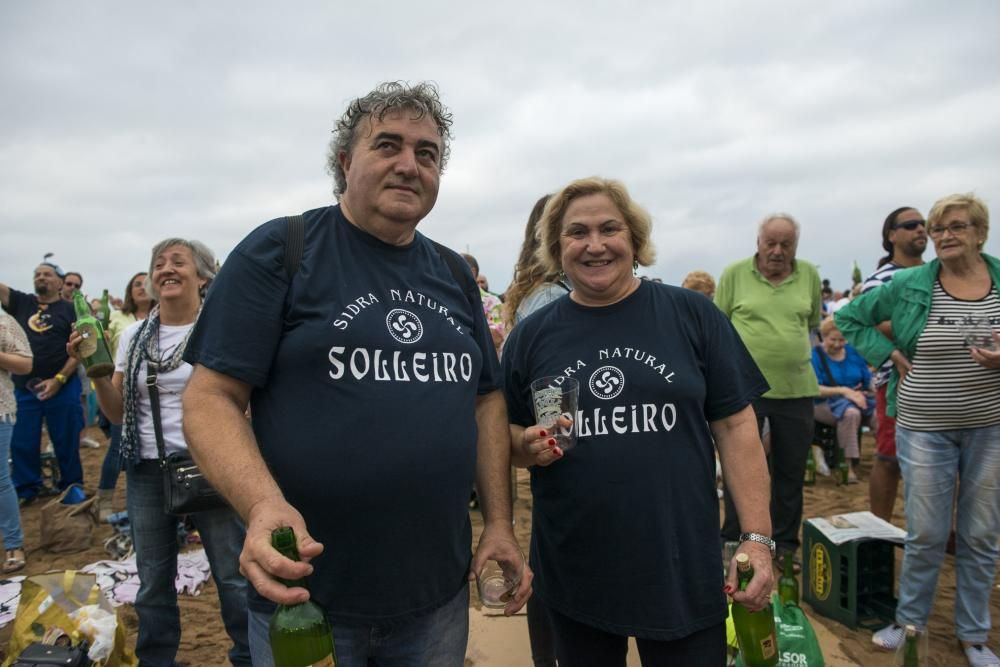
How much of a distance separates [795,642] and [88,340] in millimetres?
3699

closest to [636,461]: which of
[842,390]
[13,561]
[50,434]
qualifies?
[13,561]

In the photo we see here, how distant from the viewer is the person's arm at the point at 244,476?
48.3 inches

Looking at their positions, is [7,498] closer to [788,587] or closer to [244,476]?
[244,476]

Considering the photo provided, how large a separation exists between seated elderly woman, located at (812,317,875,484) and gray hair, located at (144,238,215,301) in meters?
5.96

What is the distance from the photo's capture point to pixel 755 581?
69.6 inches

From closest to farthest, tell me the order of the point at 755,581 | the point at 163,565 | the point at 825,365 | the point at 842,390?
the point at 755,581 < the point at 163,565 < the point at 842,390 < the point at 825,365

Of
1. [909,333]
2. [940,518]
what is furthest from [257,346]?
[940,518]

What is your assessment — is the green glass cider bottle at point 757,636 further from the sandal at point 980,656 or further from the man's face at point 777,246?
the man's face at point 777,246

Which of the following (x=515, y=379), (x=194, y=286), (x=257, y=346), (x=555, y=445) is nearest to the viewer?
(x=257, y=346)

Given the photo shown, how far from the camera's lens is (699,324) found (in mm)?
1978

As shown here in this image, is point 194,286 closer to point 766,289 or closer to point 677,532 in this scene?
point 677,532

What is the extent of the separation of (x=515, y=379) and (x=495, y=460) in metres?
0.34

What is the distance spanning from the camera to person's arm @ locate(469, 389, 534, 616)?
5.82ft

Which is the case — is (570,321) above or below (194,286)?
below
